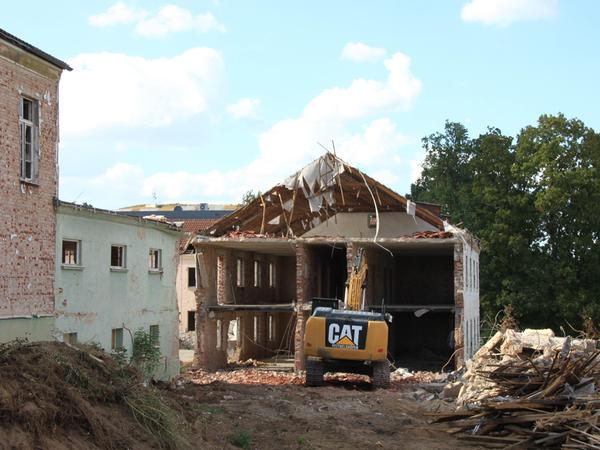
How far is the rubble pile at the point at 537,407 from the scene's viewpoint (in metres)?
14.2

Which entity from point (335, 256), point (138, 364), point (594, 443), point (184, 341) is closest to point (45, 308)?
point (138, 364)

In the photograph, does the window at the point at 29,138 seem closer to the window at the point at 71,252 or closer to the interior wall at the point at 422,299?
the window at the point at 71,252

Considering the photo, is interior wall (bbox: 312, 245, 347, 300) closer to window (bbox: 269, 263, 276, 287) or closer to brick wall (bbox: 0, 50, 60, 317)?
window (bbox: 269, 263, 276, 287)

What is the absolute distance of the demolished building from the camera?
29.7 meters

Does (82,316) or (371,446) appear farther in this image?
(82,316)

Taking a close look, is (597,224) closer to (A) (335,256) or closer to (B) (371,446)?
(A) (335,256)

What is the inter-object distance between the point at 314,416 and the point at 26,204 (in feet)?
23.9

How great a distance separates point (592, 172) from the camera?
4509cm

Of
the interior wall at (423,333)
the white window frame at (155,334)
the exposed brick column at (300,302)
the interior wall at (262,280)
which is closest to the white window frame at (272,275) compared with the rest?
the interior wall at (262,280)

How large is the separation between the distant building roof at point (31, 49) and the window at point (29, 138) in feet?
3.11

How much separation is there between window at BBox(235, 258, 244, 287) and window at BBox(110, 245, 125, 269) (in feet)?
37.2

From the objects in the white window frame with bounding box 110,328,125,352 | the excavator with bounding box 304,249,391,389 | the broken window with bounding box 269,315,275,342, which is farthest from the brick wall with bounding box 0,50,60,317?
the broken window with bounding box 269,315,275,342

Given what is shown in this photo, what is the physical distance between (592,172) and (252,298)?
1985cm

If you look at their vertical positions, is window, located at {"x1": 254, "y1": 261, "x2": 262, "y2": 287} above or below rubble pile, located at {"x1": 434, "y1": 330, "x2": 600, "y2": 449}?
above
